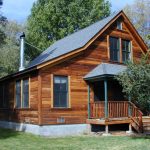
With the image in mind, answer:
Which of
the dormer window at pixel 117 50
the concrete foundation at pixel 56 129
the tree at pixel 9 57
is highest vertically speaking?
the tree at pixel 9 57

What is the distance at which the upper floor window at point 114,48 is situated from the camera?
2398 centimetres

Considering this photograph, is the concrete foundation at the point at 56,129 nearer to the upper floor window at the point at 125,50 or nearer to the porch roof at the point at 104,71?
the porch roof at the point at 104,71

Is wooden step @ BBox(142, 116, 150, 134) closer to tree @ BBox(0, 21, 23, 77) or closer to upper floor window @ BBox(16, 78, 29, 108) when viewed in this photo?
upper floor window @ BBox(16, 78, 29, 108)

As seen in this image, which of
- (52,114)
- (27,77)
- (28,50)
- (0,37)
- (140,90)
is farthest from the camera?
(28,50)

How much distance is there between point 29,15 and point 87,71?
30.4 m

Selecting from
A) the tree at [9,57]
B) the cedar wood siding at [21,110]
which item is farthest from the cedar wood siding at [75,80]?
the tree at [9,57]

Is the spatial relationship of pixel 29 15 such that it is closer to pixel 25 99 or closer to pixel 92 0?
pixel 92 0

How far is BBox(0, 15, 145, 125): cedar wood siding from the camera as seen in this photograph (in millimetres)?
19922

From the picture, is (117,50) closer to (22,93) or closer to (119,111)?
(119,111)

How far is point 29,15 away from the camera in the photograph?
165ft

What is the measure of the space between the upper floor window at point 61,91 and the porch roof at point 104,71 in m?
1.59

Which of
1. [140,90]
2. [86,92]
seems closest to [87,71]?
[86,92]

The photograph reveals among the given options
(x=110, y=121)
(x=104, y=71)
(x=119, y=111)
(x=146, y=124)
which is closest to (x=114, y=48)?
(x=104, y=71)

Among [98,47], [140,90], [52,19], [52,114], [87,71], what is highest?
[52,19]
